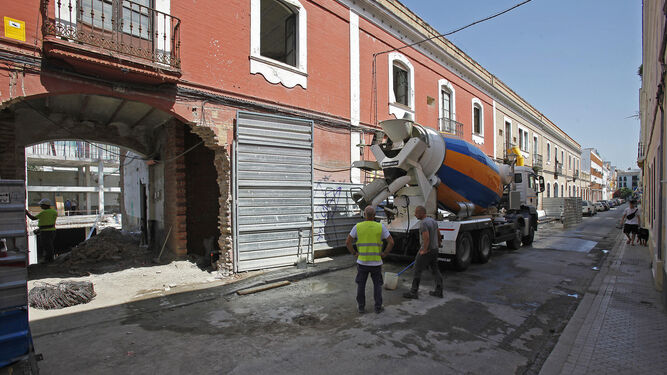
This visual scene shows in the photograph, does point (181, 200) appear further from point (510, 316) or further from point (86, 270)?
point (510, 316)

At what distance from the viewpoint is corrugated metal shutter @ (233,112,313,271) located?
24.5 ft

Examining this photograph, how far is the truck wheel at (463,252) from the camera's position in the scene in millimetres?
7621

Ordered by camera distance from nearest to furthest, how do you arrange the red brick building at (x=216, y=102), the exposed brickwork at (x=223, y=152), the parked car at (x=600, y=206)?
the red brick building at (x=216, y=102) → the exposed brickwork at (x=223, y=152) → the parked car at (x=600, y=206)

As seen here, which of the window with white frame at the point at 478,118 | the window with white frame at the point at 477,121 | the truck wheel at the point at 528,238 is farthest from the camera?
the window with white frame at the point at 478,118

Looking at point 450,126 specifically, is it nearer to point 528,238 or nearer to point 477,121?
point 477,121

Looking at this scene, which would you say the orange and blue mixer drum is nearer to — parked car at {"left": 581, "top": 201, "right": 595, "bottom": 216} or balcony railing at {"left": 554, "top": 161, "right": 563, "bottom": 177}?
parked car at {"left": 581, "top": 201, "right": 595, "bottom": 216}

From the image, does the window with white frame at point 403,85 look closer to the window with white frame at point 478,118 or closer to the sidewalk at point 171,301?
the window with white frame at point 478,118

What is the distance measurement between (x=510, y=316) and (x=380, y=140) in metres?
4.86

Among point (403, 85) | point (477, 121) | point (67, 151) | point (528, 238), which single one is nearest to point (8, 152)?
point (403, 85)

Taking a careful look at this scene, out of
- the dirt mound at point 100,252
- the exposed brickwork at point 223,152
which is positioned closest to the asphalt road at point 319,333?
the exposed brickwork at point 223,152

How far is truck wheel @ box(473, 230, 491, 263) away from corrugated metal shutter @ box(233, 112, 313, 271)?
4337 millimetres

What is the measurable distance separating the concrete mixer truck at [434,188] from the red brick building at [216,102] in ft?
6.22

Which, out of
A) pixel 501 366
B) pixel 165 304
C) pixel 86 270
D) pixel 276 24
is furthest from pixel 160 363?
pixel 276 24

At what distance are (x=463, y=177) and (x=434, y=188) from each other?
103 centimetres
